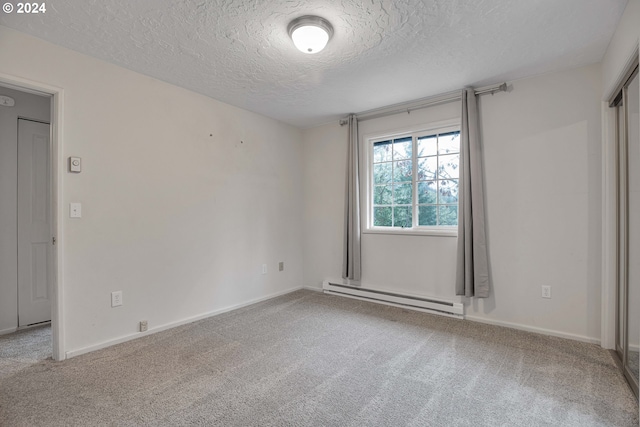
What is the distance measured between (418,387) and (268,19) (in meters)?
2.60

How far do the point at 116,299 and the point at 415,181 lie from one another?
3.26 metres

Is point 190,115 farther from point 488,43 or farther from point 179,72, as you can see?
point 488,43

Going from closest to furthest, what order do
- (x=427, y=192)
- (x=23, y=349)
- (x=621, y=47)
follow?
1. (x=621, y=47)
2. (x=23, y=349)
3. (x=427, y=192)

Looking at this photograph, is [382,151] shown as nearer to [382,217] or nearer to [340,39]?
[382,217]

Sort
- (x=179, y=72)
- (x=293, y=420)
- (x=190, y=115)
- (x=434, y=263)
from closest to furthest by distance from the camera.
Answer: (x=293, y=420) < (x=179, y=72) < (x=190, y=115) < (x=434, y=263)

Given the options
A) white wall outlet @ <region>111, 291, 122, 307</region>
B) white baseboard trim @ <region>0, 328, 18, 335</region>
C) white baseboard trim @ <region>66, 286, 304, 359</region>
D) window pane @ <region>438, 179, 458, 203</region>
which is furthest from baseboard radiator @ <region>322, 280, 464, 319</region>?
white baseboard trim @ <region>0, 328, 18, 335</region>

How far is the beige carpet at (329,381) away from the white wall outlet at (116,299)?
351 mm

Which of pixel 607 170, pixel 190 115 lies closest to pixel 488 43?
pixel 607 170

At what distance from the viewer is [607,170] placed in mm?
2514

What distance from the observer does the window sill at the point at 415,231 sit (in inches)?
134

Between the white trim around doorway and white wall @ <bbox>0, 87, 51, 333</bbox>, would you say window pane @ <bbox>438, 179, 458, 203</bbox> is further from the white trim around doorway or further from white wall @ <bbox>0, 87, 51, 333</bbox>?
white wall @ <bbox>0, 87, 51, 333</bbox>

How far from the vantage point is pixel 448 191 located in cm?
348

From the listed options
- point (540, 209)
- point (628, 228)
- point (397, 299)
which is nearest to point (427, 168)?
point (540, 209)

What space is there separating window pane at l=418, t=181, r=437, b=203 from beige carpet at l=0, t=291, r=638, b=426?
1.40 meters
